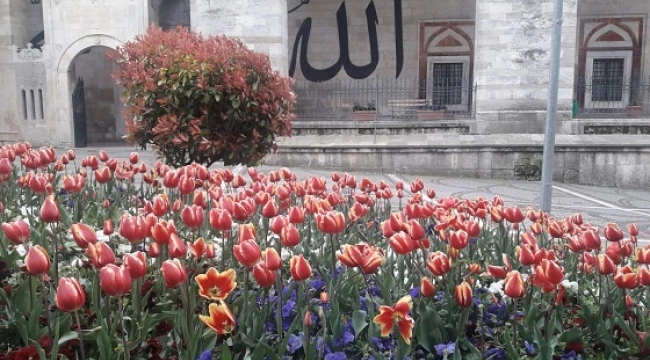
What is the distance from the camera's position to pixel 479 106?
40.6 feet

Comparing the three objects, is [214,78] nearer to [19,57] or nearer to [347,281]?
[347,281]

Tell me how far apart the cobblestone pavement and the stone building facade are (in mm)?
2297

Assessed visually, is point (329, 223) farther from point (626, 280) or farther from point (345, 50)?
point (345, 50)

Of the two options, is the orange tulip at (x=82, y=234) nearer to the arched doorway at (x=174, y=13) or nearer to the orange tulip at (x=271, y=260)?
the orange tulip at (x=271, y=260)

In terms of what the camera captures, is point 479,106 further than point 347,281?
Yes

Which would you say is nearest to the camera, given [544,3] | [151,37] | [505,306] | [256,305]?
[256,305]

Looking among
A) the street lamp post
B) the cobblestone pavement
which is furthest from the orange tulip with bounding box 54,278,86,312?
the cobblestone pavement

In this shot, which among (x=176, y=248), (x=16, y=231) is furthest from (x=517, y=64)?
(x=16, y=231)

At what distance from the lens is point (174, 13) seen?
17.6m

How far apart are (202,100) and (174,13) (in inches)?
550

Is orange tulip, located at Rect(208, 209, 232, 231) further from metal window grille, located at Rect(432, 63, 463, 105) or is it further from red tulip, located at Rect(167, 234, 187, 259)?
metal window grille, located at Rect(432, 63, 463, 105)

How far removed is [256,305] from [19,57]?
54.6 ft

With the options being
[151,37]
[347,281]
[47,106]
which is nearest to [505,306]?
[347,281]

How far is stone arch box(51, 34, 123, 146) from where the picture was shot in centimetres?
1541
